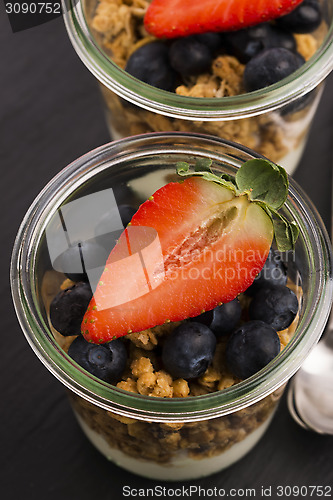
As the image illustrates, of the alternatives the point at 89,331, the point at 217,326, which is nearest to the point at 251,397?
the point at 217,326

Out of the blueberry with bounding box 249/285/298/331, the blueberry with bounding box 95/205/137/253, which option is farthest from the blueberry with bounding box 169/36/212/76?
the blueberry with bounding box 249/285/298/331

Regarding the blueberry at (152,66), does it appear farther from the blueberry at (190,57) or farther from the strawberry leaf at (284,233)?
the strawberry leaf at (284,233)

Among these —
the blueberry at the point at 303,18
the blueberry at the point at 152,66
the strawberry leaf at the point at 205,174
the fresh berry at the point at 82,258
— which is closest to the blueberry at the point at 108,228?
the fresh berry at the point at 82,258

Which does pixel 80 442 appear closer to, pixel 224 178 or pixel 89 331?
pixel 89 331

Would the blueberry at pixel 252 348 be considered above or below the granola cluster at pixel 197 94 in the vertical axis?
below

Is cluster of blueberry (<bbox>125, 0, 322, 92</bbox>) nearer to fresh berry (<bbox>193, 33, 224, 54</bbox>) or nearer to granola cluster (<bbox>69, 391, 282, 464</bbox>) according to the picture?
fresh berry (<bbox>193, 33, 224, 54</bbox>)

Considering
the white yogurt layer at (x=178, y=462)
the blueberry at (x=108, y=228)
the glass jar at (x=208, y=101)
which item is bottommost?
the white yogurt layer at (x=178, y=462)

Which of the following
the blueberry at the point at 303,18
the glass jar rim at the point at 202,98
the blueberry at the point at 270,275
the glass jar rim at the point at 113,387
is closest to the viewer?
the glass jar rim at the point at 113,387

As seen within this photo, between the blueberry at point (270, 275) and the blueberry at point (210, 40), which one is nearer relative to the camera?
the blueberry at point (270, 275)
